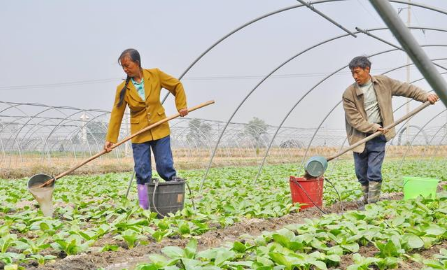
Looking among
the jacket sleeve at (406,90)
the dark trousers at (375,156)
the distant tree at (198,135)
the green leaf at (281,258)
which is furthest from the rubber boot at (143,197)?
the distant tree at (198,135)

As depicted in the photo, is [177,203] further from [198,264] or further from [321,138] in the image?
[321,138]

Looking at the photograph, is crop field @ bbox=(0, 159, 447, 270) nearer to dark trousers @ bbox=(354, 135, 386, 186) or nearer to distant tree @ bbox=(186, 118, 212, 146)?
dark trousers @ bbox=(354, 135, 386, 186)

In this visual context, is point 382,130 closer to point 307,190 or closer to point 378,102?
point 378,102

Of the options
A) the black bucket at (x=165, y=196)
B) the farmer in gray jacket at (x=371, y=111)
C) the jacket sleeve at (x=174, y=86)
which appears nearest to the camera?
the black bucket at (x=165, y=196)

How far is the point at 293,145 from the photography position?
34062 mm

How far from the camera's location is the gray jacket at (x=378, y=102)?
5.78m

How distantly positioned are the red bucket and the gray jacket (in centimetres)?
75

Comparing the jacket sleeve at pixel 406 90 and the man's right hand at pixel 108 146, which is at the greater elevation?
the jacket sleeve at pixel 406 90

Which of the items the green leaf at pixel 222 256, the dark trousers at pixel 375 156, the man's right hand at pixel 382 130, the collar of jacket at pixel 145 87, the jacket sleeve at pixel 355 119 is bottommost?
the green leaf at pixel 222 256

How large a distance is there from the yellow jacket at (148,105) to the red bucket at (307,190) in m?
1.51

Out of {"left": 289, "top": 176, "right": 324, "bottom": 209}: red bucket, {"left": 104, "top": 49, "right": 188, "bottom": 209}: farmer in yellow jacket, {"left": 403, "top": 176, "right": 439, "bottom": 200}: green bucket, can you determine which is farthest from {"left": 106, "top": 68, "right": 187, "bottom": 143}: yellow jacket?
{"left": 403, "top": 176, "right": 439, "bottom": 200}: green bucket

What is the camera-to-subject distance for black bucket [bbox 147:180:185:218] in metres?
→ 5.05

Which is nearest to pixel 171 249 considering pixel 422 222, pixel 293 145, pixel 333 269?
pixel 333 269

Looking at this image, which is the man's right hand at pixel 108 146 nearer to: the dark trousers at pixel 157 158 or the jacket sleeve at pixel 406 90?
the dark trousers at pixel 157 158
